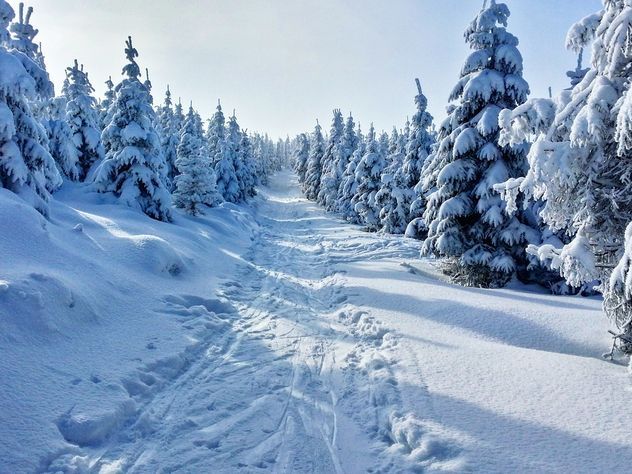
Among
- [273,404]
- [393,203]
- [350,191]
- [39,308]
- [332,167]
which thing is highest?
[332,167]

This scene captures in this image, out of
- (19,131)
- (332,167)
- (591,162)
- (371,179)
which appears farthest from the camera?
(332,167)

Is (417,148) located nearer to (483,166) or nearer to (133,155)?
(483,166)

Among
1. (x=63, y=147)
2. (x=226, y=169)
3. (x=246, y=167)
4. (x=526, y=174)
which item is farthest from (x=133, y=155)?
(x=246, y=167)

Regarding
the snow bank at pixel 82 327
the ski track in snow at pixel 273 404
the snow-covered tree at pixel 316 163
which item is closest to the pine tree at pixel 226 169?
the snow-covered tree at pixel 316 163

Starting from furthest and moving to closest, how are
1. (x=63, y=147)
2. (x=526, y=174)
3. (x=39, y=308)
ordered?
(x=63, y=147) < (x=526, y=174) < (x=39, y=308)

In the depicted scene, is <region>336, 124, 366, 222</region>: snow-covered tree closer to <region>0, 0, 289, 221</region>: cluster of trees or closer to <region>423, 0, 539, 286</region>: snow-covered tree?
<region>0, 0, 289, 221</region>: cluster of trees

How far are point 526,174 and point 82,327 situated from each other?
39.3 ft

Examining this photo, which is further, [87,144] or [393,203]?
[87,144]

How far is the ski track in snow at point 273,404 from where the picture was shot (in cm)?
494

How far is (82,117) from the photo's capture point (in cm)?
3131

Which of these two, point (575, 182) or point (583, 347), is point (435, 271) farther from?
point (575, 182)

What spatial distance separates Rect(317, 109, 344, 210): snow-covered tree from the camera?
50.9 meters

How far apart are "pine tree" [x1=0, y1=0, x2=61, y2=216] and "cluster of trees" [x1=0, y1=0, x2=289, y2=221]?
3cm

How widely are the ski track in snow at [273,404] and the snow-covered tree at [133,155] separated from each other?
13069 mm
